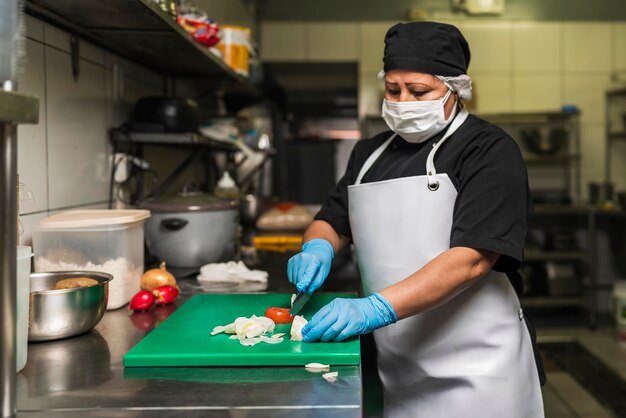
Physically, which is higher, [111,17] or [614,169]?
[111,17]

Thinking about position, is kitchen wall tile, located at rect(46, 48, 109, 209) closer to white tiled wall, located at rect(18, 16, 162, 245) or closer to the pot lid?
white tiled wall, located at rect(18, 16, 162, 245)

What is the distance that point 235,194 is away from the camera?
287 centimetres

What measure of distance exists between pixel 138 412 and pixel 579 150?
4.91m

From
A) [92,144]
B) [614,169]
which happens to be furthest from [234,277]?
[614,169]

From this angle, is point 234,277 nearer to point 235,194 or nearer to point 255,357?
point 255,357

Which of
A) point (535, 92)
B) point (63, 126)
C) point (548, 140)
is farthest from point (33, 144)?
point (535, 92)

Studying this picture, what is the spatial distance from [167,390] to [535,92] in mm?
4787

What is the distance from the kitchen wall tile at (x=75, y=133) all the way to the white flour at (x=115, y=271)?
245mm

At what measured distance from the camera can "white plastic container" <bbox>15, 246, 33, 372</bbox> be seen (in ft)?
3.22

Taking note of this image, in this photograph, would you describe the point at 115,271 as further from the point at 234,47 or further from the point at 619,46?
the point at 619,46

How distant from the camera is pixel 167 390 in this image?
97 cm

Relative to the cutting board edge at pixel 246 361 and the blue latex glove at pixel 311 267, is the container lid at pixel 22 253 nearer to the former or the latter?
the cutting board edge at pixel 246 361

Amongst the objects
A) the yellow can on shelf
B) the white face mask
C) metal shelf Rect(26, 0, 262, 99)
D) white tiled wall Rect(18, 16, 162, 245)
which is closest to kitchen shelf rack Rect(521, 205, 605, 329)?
the yellow can on shelf

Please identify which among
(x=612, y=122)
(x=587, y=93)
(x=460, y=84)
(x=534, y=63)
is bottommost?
Answer: (x=460, y=84)
